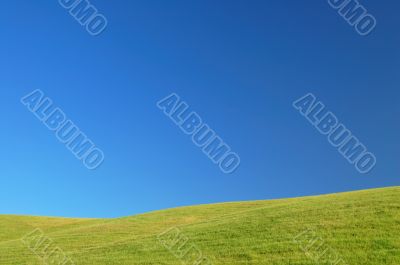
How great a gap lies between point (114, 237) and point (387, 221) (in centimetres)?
1686

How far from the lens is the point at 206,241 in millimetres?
22406

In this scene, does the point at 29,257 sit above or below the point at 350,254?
below

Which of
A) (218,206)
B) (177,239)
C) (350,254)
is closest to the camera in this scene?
(350,254)

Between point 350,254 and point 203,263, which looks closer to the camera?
point 350,254

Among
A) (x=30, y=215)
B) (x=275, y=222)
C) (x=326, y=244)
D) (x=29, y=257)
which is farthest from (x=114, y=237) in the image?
(x=30, y=215)

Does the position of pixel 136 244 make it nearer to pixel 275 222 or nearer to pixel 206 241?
pixel 206 241

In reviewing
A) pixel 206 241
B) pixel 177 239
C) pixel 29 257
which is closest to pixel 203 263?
pixel 206 241

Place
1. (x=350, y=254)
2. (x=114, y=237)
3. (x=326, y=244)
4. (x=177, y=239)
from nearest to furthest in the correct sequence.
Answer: (x=350, y=254)
(x=326, y=244)
(x=177, y=239)
(x=114, y=237)

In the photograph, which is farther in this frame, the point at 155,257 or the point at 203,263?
the point at 155,257

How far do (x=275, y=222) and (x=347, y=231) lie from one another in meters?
4.37

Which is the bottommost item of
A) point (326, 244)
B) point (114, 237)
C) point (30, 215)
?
point (30, 215)

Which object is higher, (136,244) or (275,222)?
(275,222)

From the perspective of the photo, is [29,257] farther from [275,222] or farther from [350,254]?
[350,254]

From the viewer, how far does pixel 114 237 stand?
29906mm
